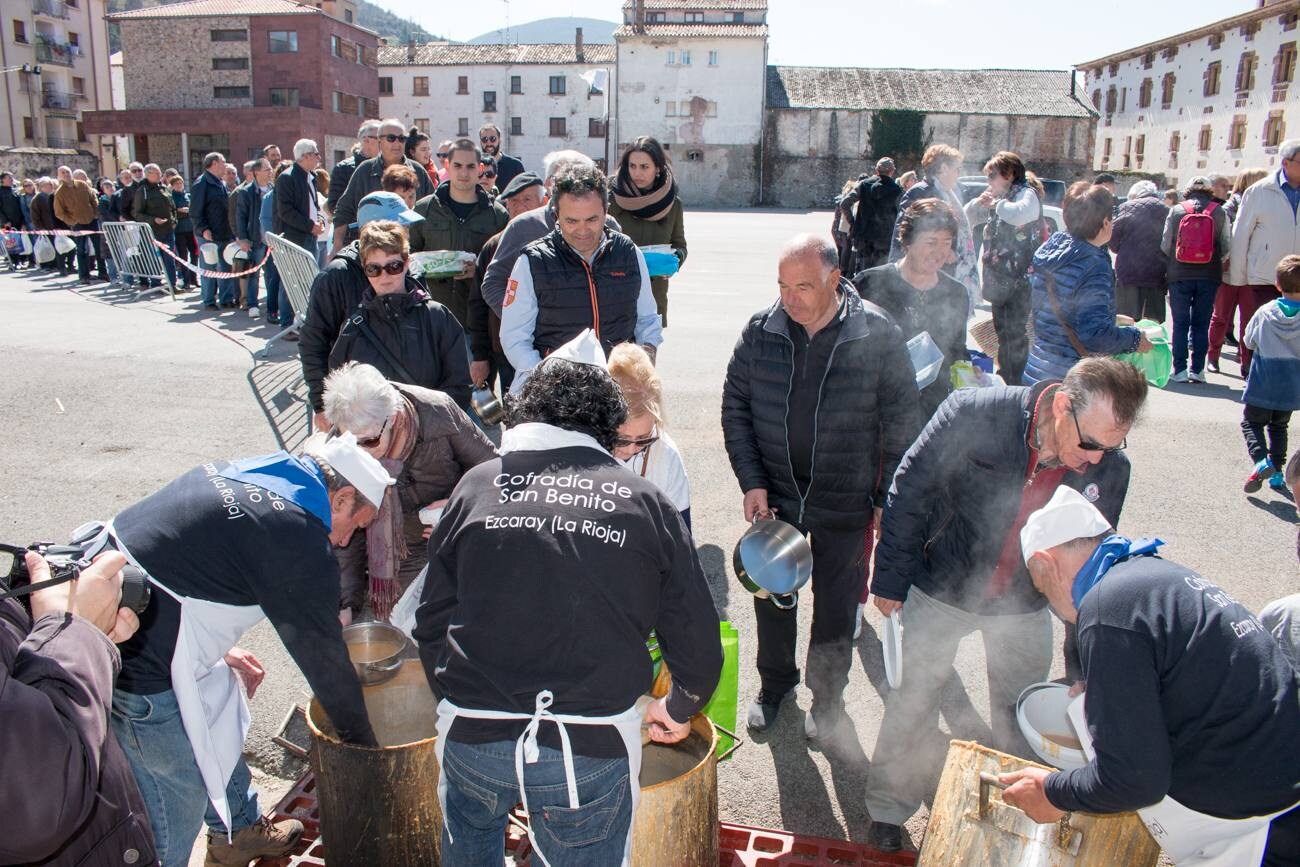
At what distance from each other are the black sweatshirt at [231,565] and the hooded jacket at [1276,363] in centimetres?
626

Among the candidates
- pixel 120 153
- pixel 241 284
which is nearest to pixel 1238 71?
pixel 241 284

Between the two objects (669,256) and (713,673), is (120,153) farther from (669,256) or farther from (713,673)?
(713,673)

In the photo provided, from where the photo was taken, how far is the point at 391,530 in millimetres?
3660

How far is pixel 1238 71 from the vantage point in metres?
40.0

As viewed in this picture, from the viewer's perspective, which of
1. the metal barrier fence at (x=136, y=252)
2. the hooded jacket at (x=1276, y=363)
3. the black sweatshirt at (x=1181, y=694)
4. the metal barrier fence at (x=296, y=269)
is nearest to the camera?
the black sweatshirt at (x=1181, y=694)

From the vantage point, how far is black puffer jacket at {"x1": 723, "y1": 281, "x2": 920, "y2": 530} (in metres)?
3.47

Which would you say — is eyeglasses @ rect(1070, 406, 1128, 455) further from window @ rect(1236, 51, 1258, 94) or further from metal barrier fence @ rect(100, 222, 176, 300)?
window @ rect(1236, 51, 1258, 94)

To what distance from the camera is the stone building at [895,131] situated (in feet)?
166

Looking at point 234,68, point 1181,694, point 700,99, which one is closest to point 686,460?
point 1181,694

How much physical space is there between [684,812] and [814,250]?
199 centimetres

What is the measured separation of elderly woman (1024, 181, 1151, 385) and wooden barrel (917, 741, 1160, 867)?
287 cm

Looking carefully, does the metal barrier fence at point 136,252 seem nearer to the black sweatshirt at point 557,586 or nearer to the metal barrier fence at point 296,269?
the metal barrier fence at point 296,269

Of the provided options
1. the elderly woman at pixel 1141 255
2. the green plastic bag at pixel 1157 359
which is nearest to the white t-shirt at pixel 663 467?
the green plastic bag at pixel 1157 359

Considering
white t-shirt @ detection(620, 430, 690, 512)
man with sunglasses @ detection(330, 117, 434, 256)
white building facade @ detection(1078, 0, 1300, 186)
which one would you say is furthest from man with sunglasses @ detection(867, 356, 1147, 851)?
white building facade @ detection(1078, 0, 1300, 186)
